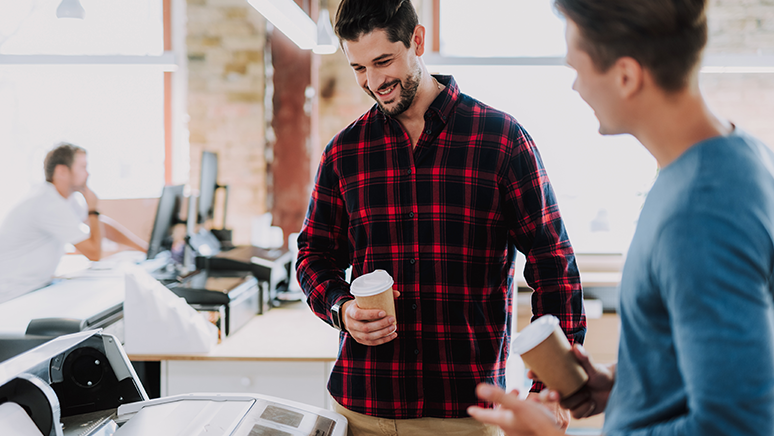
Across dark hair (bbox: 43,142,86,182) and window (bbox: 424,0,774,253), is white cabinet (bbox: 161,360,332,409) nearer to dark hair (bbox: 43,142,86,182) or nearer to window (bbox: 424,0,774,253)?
dark hair (bbox: 43,142,86,182)

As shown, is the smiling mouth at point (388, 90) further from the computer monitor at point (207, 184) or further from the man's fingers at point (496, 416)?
the computer monitor at point (207, 184)

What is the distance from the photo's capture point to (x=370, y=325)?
1039mm

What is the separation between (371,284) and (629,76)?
594 millimetres

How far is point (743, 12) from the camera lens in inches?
146

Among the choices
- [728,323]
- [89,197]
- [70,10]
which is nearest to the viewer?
[728,323]

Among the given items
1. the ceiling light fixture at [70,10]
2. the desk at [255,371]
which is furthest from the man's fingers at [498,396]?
the ceiling light fixture at [70,10]

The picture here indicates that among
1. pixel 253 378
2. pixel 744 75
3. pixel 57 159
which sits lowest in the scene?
pixel 253 378

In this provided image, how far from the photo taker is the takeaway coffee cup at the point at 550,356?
728 mm

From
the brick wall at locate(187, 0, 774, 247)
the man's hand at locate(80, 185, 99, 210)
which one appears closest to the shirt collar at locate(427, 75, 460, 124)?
the brick wall at locate(187, 0, 774, 247)

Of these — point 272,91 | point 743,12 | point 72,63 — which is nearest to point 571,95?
point 743,12

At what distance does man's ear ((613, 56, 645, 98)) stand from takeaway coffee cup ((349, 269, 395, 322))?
553mm

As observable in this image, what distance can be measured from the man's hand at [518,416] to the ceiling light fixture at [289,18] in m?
1.44

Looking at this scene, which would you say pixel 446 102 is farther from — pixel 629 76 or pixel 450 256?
pixel 629 76

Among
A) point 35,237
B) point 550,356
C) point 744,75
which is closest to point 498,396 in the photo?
point 550,356
